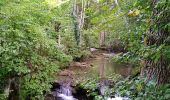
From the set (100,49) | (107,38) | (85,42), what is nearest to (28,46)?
(85,42)

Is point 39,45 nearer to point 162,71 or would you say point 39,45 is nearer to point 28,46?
point 28,46

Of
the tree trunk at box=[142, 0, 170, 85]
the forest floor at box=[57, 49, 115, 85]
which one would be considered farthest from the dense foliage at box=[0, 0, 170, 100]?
the forest floor at box=[57, 49, 115, 85]

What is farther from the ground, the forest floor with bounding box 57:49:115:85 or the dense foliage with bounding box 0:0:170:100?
the dense foliage with bounding box 0:0:170:100

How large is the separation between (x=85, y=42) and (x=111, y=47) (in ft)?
22.1

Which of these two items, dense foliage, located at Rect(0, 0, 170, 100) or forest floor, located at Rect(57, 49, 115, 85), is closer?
dense foliage, located at Rect(0, 0, 170, 100)

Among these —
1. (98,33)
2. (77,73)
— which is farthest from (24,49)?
(77,73)

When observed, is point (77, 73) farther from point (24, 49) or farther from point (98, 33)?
point (98, 33)

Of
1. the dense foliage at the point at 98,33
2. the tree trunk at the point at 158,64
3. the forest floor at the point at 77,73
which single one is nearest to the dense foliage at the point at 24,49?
the dense foliage at the point at 98,33

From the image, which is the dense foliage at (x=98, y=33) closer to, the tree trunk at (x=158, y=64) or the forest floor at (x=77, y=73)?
the tree trunk at (x=158, y=64)

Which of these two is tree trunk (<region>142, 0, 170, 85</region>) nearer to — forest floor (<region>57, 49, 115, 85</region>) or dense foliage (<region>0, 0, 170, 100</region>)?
dense foliage (<region>0, 0, 170, 100</region>)

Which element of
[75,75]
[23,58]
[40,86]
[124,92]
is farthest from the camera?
[75,75]

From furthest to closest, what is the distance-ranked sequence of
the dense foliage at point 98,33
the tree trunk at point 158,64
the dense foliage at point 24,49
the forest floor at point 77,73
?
the forest floor at point 77,73 < the dense foliage at point 24,49 < the tree trunk at point 158,64 < the dense foliage at point 98,33

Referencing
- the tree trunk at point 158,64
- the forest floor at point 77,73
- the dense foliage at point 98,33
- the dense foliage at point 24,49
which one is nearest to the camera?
the dense foliage at point 98,33

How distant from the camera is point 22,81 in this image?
26.8 feet
